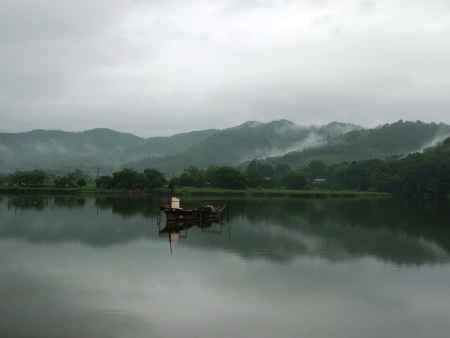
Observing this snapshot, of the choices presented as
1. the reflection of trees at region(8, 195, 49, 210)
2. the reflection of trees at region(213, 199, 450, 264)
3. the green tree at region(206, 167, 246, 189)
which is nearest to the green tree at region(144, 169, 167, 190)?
the green tree at region(206, 167, 246, 189)

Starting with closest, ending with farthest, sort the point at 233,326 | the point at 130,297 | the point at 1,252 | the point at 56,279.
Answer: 1. the point at 233,326
2. the point at 130,297
3. the point at 56,279
4. the point at 1,252

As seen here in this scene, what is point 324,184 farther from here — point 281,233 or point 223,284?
point 223,284

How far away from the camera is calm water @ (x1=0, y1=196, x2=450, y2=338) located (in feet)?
44.7

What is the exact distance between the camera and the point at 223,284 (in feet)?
60.3

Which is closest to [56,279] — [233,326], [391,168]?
[233,326]

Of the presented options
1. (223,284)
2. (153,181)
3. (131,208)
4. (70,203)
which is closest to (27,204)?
(70,203)

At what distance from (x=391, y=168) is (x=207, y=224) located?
7907 centimetres

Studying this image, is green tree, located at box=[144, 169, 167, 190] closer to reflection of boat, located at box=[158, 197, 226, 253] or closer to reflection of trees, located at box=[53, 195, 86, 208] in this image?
reflection of trees, located at box=[53, 195, 86, 208]

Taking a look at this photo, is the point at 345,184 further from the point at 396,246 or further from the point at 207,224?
the point at 396,246

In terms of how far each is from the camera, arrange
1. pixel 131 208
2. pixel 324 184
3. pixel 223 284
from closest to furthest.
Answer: pixel 223 284 → pixel 131 208 → pixel 324 184

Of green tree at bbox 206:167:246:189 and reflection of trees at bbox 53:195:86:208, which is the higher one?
green tree at bbox 206:167:246:189

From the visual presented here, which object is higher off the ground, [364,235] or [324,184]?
[324,184]

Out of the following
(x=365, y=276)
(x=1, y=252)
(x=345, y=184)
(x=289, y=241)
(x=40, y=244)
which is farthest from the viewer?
(x=345, y=184)

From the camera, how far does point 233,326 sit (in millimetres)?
13500
